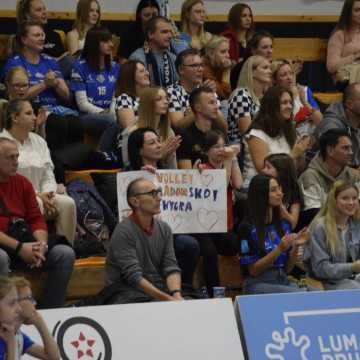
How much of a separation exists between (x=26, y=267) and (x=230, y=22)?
512 centimetres

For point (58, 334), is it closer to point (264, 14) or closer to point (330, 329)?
point (330, 329)

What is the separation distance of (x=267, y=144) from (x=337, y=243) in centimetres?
166

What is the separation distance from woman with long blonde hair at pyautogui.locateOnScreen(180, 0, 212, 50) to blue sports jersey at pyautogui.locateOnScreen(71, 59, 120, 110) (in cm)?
151

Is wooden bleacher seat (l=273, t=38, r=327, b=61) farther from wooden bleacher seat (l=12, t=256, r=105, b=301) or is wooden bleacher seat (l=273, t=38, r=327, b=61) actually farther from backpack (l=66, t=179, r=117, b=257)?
wooden bleacher seat (l=12, t=256, r=105, b=301)

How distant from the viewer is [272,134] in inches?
400

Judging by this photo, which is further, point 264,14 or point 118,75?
point 264,14

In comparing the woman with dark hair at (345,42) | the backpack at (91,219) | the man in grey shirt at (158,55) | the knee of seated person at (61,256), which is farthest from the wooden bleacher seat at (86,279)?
the woman with dark hair at (345,42)

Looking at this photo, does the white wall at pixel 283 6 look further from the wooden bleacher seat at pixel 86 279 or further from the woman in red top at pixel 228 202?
the wooden bleacher seat at pixel 86 279

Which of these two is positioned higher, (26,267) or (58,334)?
(26,267)

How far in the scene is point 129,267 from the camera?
8094 millimetres

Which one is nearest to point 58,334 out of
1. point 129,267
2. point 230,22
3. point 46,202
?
point 129,267

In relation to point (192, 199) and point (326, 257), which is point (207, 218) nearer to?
point (192, 199)

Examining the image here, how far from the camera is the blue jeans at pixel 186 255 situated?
895cm

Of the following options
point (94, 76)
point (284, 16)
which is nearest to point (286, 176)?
point (94, 76)
